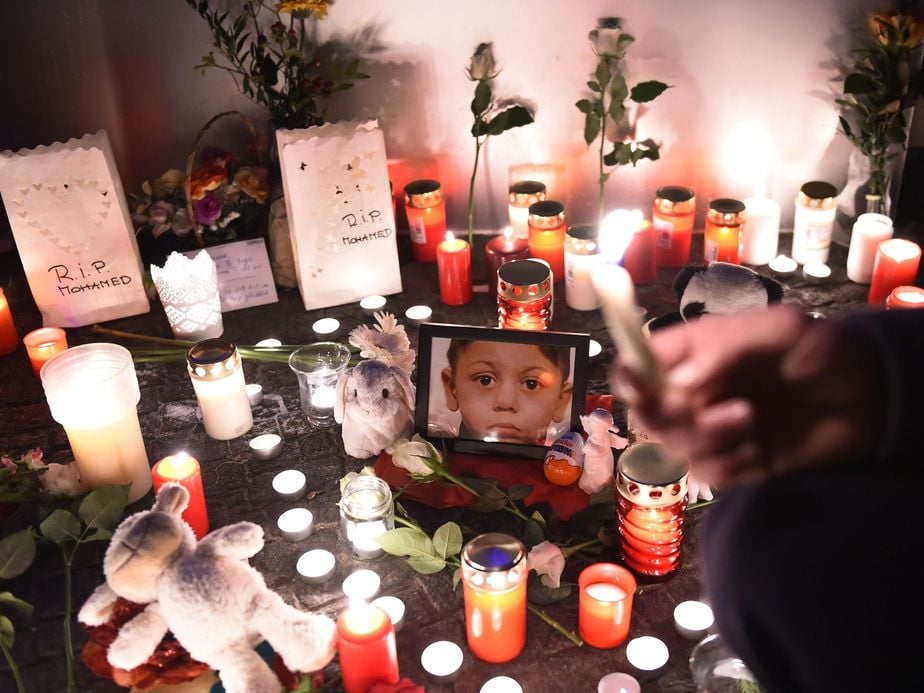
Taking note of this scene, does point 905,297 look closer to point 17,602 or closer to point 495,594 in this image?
point 495,594

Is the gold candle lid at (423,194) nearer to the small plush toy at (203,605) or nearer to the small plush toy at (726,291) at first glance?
the small plush toy at (726,291)

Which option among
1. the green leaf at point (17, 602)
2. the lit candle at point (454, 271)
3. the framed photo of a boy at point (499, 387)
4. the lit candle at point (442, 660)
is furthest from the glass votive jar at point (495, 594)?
the lit candle at point (454, 271)

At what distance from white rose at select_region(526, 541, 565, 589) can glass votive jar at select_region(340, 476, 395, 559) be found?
233 mm

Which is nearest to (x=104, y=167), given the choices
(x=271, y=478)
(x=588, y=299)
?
(x=271, y=478)

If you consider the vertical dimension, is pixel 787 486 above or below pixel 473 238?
above

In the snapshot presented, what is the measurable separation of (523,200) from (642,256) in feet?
1.06

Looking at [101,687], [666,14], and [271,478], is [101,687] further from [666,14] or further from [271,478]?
[666,14]

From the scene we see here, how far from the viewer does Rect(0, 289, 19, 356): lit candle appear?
77.5 inches

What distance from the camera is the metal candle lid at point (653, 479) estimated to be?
123 centimetres

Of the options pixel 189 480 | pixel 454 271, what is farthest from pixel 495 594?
pixel 454 271

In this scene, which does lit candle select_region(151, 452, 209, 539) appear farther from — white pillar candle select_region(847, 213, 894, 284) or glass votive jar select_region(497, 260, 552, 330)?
white pillar candle select_region(847, 213, 894, 284)

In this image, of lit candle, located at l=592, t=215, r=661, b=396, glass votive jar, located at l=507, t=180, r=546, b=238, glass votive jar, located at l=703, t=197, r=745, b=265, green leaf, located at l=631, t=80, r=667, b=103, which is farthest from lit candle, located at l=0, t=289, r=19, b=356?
lit candle, located at l=592, t=215, r=661, b=396

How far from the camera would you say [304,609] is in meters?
1.32

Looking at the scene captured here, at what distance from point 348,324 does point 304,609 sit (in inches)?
33.6
